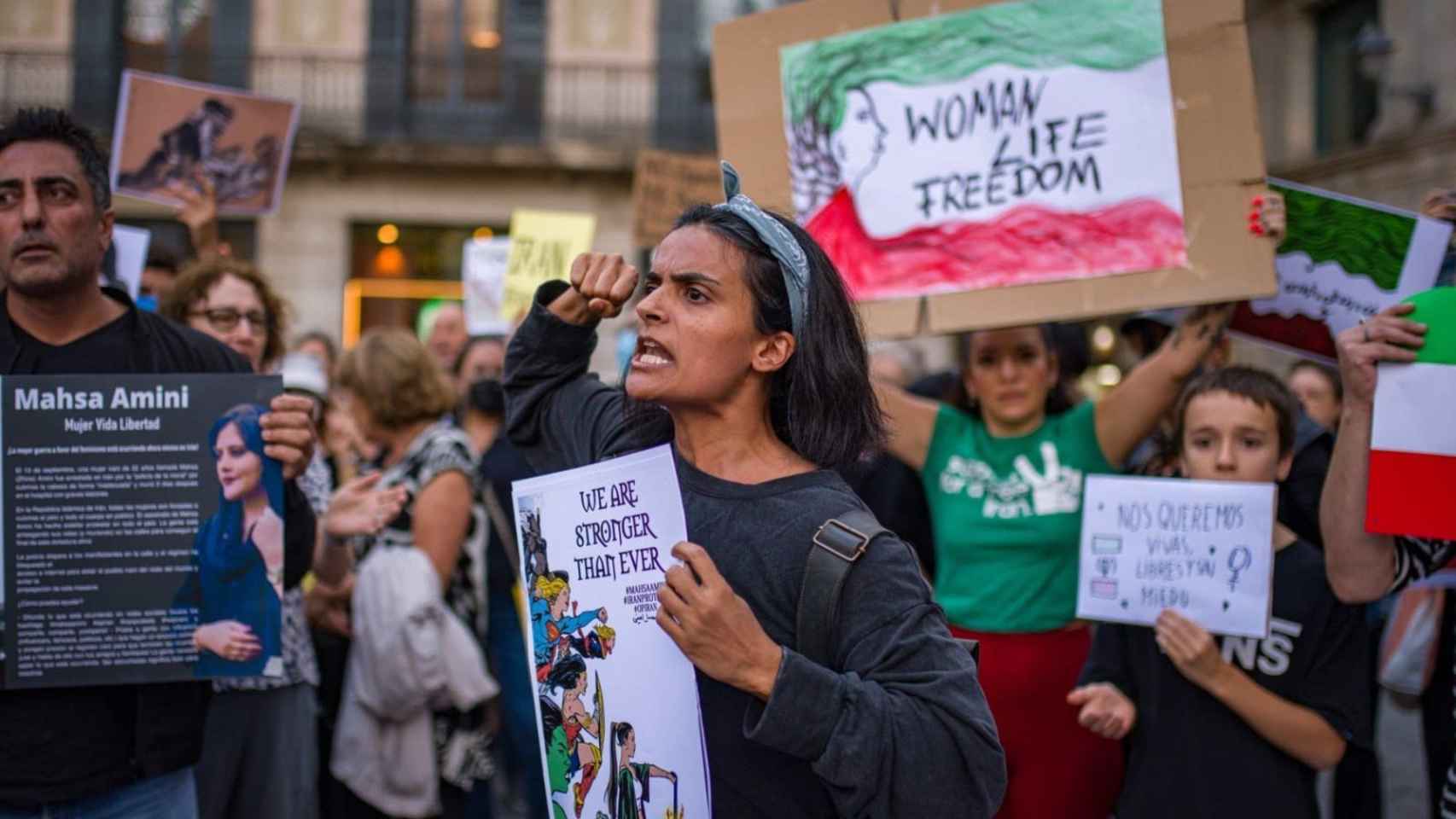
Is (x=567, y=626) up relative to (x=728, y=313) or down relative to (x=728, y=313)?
down

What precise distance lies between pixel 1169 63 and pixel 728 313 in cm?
210

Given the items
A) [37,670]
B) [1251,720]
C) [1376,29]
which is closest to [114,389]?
[37,670]

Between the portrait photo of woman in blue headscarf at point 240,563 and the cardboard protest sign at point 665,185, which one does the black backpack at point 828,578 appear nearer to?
the portrait photo of woman in blue headscarf at point 240,563

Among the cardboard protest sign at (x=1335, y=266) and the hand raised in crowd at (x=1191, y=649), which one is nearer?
the hand raised in crowd at (x=1191, y=649)

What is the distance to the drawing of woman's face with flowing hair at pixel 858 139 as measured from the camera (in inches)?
153

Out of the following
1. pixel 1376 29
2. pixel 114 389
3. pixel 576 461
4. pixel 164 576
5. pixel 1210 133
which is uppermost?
pixel 1376 29

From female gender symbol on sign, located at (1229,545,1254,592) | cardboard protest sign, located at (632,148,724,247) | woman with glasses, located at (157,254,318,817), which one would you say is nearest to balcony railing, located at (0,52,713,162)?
cardboard protest sign, located at (632,148,724,247)

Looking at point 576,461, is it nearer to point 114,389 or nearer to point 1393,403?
point 114,389

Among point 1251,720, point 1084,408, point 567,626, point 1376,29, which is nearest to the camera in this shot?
point 567,626

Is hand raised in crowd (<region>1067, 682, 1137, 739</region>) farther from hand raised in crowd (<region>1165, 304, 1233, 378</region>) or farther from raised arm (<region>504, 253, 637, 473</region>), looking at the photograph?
raised arm (<region>504, 253, 637, 473</region>)

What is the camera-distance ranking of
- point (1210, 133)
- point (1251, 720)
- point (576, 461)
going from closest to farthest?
point (576, 461) < point (1251, 720) < point (1210, 133)

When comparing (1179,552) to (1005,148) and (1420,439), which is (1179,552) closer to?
(1420,439)

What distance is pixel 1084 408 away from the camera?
392 cm

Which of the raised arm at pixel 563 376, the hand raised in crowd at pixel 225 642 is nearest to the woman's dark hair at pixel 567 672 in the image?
the raised arm at pixel 563 376
